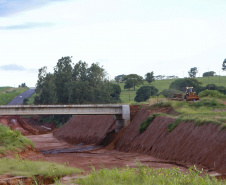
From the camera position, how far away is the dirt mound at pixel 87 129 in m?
72.9

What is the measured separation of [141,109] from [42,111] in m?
16.1

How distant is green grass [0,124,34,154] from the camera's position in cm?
3778

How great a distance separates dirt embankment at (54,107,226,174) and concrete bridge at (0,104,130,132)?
2200 mm

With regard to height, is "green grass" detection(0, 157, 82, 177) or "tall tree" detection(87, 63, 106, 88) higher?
"tall tree" detection(87, 63, 106, 88)

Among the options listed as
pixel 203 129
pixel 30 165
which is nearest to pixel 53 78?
pixel 203 129

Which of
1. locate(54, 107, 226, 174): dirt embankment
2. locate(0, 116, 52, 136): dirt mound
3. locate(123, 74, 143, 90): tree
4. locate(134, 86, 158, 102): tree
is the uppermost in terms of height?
locate(123, 74, 143, 90): tree

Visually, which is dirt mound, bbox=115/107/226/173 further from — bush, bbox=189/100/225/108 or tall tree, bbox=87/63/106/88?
tall tree, bbox=87/63/106/88

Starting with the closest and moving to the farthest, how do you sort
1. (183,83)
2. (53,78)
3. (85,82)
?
(85,82) → (53,78) → (183,83)

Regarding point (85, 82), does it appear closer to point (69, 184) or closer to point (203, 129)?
point (203, 129)

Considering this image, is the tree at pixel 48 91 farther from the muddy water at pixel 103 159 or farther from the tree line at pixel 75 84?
the muddy water at pixel 103 159

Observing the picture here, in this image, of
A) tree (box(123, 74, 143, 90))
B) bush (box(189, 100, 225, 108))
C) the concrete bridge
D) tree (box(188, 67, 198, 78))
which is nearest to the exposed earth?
the concrete bridge

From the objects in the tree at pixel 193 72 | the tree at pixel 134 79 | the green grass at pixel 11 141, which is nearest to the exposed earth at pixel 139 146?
the green grass at pixel 11 141

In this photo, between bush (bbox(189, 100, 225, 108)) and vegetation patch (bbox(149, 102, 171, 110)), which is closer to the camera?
bush (bbox(189, 100, 225, 108))

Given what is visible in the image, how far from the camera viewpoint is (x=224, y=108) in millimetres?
57344
